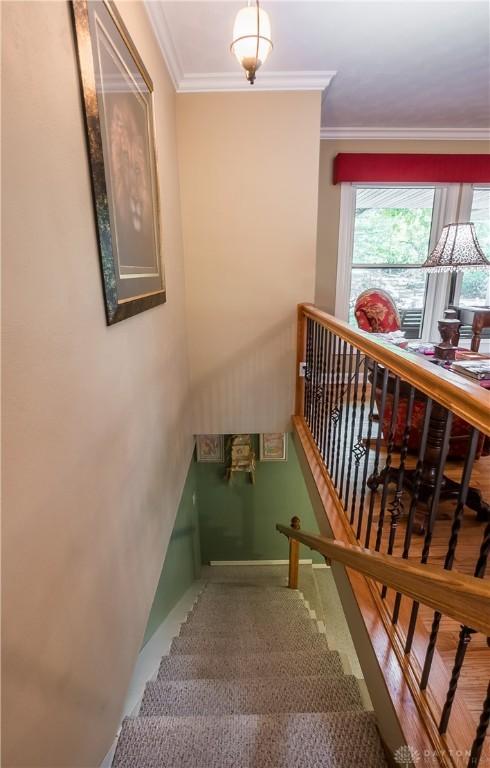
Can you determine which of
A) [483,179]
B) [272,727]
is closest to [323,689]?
[272,727]

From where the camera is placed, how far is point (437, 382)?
939mm

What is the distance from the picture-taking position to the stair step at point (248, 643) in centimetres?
240

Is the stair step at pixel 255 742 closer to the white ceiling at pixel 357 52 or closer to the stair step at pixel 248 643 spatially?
the stair step at pixel 248 643

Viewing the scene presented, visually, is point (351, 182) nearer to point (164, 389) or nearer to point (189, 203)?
point (189, 203)

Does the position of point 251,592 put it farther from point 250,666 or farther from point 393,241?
point 393,241

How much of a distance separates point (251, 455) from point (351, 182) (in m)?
3.14

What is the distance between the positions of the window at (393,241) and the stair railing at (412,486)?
1429 mm

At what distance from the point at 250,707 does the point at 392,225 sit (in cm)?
414

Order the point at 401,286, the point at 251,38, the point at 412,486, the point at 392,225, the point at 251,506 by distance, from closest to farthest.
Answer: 1. the point at 412,486
2. the point at 251,38
3. the point at 392,225
4. the point at 401,286
5. the point at 251,506

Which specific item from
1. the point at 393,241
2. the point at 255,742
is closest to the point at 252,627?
the point at 255,742

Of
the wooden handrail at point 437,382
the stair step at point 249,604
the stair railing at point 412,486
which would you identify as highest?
the wooden handrail at point 437,382

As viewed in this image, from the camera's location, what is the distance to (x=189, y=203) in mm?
2850

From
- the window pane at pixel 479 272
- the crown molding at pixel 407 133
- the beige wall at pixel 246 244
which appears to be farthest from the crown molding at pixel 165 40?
the window pane at pixel 479 272

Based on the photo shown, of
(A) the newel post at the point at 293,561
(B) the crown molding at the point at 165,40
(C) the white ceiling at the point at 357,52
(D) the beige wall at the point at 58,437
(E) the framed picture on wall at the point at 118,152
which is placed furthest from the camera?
(A) the newel post at the point at 293,561
